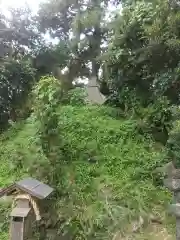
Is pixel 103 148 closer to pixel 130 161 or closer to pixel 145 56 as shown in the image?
pixel 130 161

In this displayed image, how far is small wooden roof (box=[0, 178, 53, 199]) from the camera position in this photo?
5.09m

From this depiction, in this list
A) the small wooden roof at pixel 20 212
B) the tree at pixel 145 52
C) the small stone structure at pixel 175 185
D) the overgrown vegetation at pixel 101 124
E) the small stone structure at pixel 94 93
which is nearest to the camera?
the small stone structure at pixel 175 185

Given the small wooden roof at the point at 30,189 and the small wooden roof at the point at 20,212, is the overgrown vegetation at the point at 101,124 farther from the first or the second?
the small wooden roof at the point at 20,212

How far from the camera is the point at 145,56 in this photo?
9484 mm

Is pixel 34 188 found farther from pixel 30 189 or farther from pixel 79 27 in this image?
pixel 79 27

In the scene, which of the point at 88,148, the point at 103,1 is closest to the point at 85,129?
the point at 88,148

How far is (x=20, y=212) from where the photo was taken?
5.05m

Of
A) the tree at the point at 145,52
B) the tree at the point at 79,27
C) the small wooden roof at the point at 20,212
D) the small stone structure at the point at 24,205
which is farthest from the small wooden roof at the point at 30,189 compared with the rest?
the tree at the point at 79,27

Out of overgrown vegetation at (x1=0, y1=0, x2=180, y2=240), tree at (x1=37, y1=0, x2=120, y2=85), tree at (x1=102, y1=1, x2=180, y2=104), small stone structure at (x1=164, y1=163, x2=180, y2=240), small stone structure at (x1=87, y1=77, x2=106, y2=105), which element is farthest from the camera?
tree at (x1=37, y1=0, x2=120, y2=85)

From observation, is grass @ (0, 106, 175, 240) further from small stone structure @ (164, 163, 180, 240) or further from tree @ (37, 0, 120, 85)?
tree @ (37, 0, 120, 85)

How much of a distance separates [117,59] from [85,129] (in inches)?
109

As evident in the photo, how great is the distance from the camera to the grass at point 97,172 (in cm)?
638

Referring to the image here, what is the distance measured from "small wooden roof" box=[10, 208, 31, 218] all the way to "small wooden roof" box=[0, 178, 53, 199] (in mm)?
270

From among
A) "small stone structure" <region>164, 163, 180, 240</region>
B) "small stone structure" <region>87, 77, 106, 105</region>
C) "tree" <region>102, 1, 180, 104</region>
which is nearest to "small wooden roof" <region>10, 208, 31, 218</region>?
"small stone structure" <region>164, 163, 180, 240</region>
